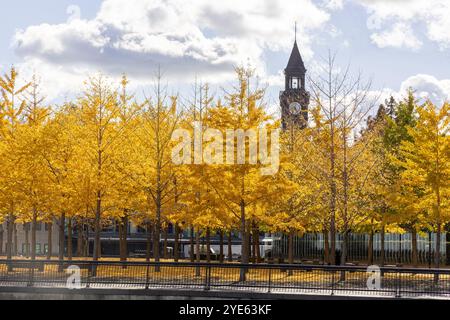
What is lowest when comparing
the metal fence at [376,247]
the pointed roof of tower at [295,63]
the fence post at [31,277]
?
the metal fence at [376,247]

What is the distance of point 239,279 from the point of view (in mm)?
30547

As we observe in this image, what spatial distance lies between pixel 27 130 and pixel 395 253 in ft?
115

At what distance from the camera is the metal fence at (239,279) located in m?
28.3

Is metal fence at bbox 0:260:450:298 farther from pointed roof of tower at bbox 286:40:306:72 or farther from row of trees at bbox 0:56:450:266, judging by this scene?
pointed roof of tower at bbox 286:40:306:72

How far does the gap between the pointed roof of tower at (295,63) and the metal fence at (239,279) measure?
74.1m

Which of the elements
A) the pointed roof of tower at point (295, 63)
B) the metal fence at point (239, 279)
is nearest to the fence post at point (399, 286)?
Answer: the metal fence at point (239, 279)

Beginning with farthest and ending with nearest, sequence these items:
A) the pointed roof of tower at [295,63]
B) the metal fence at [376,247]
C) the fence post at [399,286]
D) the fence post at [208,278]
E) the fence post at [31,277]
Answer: the pointed roof of tower at [295,63], the metal fence at [376,247], the fence post at [31,277], the fence post at [208,278], the fence post at [399,286]

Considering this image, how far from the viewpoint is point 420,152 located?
36.4 metres

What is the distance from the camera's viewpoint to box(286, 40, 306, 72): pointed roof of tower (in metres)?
104

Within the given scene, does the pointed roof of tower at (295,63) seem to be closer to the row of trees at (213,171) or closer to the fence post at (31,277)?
the row of trees at (213,171)

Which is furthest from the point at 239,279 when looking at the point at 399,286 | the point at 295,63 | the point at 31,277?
the point at 295,63

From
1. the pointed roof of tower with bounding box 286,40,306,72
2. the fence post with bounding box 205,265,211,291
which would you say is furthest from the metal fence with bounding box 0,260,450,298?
the pointed roof of tower with bounding box 286,40,306,72
